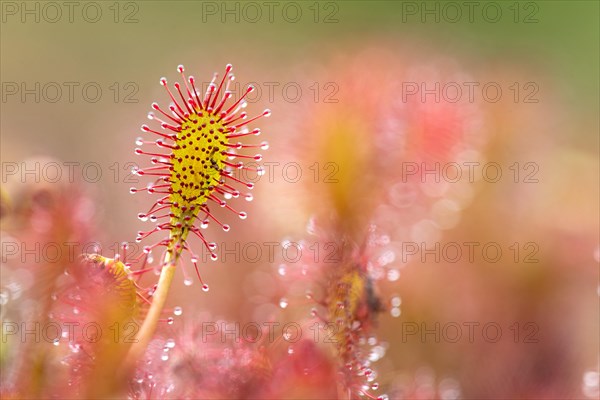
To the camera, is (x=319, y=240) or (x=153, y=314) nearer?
(x=153, y=314)

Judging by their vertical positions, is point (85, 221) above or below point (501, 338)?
above

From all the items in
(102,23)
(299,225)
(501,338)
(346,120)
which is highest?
(102,23)

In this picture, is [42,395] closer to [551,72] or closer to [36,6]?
[551,72]

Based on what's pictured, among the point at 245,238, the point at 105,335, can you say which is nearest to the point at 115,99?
the point at 245,238

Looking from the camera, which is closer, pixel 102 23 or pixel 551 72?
pixel 551 72

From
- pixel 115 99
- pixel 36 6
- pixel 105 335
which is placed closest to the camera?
pixel 105 335

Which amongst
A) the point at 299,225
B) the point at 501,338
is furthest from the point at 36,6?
the point at 501,338

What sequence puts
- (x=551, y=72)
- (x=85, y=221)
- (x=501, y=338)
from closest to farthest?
(x=85, y=221) < (x=501, y=338) < (x=551, y=72)
